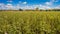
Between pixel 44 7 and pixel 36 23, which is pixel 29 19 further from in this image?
pixel 44 7

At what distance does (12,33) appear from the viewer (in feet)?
19.8

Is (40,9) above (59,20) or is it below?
above

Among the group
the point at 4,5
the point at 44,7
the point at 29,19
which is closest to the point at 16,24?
the point at 29,19

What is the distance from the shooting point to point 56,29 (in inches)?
240

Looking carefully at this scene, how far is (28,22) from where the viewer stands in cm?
600

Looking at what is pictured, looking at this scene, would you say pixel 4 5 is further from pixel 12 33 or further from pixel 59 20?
pixel 59 20

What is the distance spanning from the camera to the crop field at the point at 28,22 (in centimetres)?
597

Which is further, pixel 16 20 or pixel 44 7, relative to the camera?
pixel 44 7

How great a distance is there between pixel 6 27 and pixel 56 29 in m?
2.06

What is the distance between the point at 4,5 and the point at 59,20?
8.02 feet

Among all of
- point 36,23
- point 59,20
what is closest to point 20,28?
point 36,23

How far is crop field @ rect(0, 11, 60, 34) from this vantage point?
597 centimetres

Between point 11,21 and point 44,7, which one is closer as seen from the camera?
point 11,21

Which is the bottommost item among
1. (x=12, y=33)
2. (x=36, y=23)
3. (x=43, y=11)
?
(x=12, y=33)
